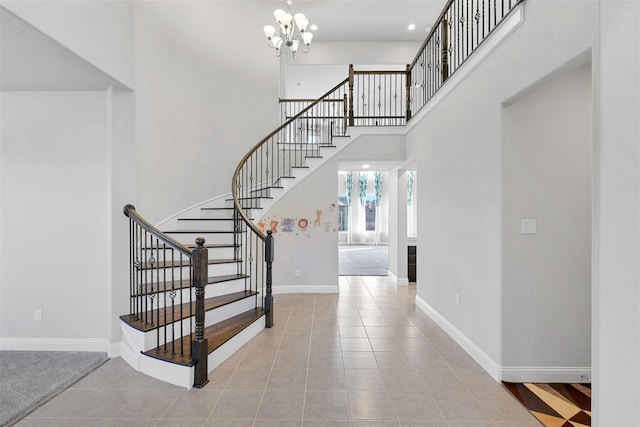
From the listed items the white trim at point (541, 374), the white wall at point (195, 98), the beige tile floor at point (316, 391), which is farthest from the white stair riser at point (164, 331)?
the white trim at point (541, 374)

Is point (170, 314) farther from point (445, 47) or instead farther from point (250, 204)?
point (445, 47)

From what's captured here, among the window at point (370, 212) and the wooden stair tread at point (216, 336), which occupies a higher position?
the window at point (370, 212)

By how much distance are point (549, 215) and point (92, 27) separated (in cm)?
423

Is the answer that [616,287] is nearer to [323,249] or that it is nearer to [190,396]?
[190,396]

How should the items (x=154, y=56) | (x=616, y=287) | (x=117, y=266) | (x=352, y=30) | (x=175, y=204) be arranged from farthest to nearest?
1. (x=352, y=30)
2. (x=175, y=204)
3. (x=154, y=56)
4. (x=117, y=266)
5. (x=616, y=287)

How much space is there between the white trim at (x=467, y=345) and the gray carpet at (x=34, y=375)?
3.60 meters

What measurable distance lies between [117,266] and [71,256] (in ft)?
1.70

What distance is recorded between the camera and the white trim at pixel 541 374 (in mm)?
2467

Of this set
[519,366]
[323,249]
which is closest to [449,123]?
[519,366]

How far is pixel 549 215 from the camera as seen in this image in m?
2.45

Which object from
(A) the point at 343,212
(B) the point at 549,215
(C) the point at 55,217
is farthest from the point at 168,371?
(A) the point at 343,212

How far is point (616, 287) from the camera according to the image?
4.25 feet

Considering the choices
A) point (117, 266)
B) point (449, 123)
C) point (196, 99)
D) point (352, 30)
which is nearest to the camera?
point (117, 266)

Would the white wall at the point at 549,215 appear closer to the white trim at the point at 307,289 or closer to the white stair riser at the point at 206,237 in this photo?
the white trim at the point at 307,289
